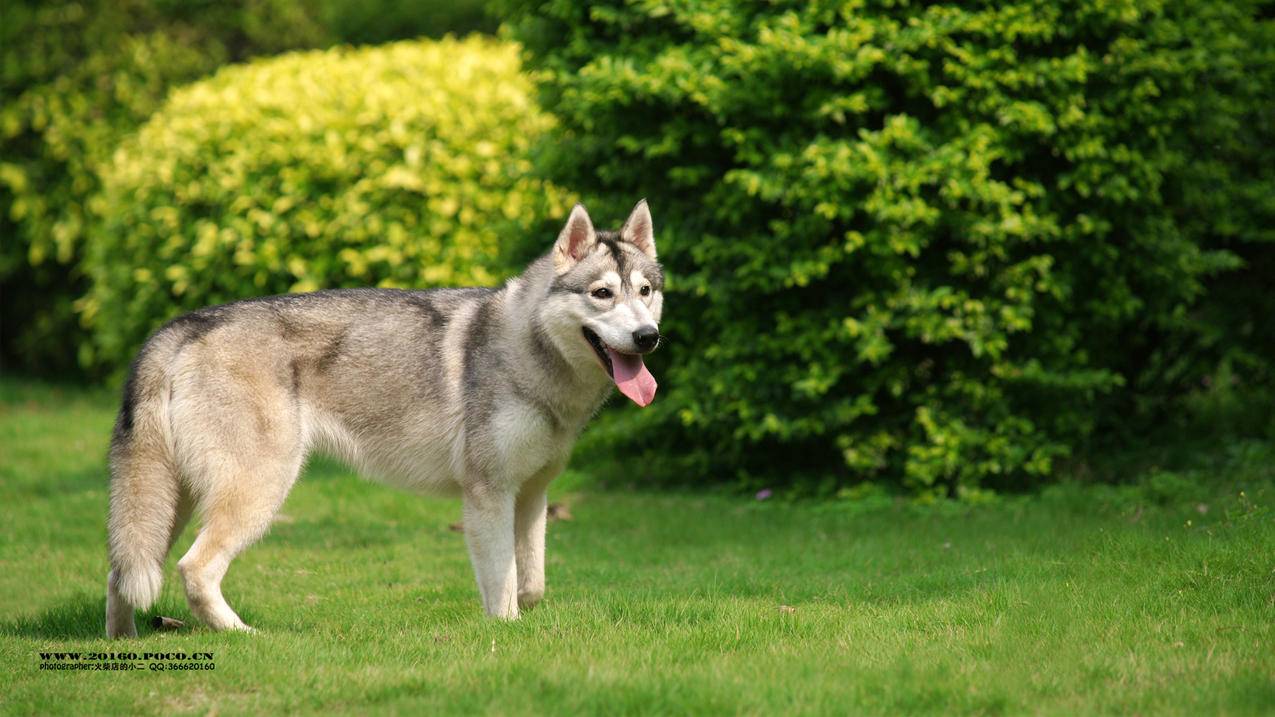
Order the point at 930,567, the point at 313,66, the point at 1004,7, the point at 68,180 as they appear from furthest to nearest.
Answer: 1. the point at 68,180
2. the point at 313,66
3. the point at 1004,7
4. the point at 930,567

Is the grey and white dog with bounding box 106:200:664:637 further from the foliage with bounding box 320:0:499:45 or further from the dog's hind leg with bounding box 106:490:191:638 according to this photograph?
the foliage with bounding box 320:0:499:45

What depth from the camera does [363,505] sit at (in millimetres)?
9844

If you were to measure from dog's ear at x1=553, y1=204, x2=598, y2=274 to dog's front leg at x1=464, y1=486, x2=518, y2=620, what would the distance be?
1158 mm

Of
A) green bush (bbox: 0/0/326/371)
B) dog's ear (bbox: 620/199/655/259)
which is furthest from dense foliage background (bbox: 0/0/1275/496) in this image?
→ green bush (bbox: 0/0/326/371)

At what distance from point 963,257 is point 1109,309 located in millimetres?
1182

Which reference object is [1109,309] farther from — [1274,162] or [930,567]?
[930,567]

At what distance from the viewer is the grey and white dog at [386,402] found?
6.12m

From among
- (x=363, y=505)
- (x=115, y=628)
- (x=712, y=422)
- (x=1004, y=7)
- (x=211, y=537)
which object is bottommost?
(x=363, y=505)

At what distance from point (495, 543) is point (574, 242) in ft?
4.96

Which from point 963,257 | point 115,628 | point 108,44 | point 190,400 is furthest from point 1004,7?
point 108,44

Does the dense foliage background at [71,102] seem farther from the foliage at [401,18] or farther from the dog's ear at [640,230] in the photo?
the dog's ear at [640,230]

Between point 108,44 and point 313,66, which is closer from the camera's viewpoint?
point 313,66

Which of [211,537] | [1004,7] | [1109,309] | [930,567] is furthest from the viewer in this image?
[1109,309]

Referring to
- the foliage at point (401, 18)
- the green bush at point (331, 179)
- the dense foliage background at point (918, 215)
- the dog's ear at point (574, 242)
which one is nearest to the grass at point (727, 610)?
Answer: the dense foliage background at point (918, 215)
